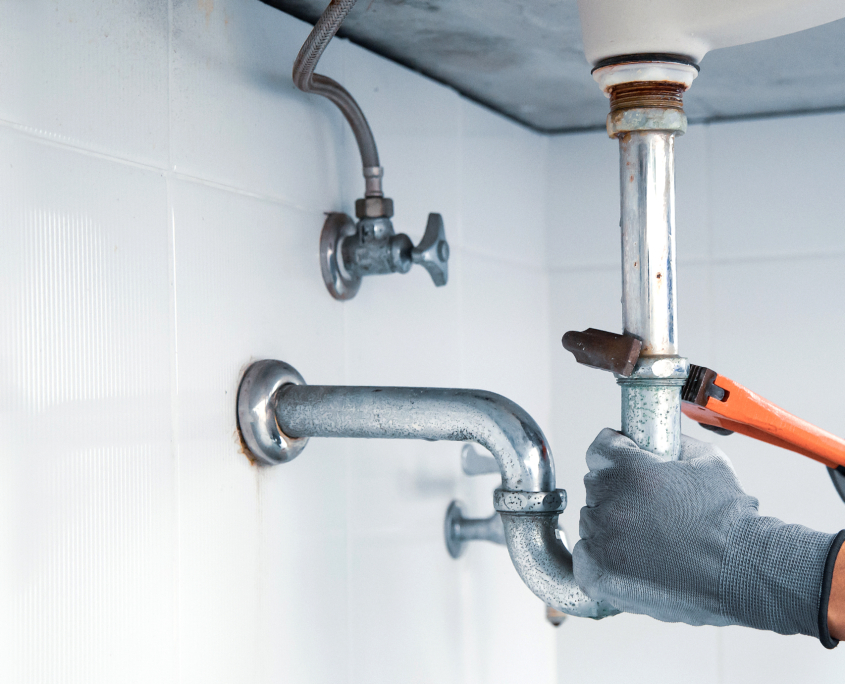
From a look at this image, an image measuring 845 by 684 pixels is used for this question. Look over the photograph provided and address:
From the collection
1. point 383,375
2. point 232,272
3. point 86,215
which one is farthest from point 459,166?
point 86,215

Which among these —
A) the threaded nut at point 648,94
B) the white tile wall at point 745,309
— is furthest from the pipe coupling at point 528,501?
the white tile wall at point 745,309

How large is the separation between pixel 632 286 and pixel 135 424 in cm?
28

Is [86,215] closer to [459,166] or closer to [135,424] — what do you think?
[135,424]

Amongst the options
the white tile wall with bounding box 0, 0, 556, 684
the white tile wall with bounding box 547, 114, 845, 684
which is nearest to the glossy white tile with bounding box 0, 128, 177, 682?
the white tile wall with bounding box 0, 0, 556, 684

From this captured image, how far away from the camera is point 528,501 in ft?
1.70

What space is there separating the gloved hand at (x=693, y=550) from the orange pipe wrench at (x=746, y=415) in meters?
0.05

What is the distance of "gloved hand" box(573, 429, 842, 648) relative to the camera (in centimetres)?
42

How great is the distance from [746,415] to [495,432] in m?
0.16

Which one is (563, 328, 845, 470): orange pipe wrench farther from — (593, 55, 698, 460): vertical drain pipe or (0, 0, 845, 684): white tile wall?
(0, 0, 845, 684): white tile wall

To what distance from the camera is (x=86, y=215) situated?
0.44 m

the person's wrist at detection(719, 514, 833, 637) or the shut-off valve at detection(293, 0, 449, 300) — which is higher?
the shut-off valve at detection(293, 0, 449, 300)

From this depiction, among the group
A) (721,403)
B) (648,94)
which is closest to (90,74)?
(648,94)

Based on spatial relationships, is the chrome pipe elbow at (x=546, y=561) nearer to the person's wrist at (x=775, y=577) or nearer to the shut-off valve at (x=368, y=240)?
the person's wrist at (x=775, y=577)

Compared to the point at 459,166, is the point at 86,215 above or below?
below
